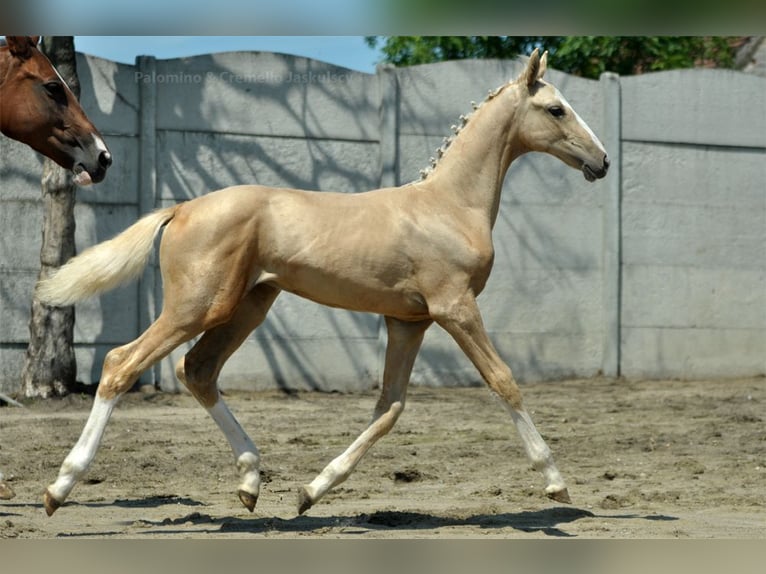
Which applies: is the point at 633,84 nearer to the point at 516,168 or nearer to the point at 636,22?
the point at 516,168

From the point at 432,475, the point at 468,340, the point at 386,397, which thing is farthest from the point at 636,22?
the point at 432,475

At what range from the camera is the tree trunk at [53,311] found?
1025cm

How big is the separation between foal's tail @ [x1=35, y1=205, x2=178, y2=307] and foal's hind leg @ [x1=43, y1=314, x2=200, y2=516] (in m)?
0.33

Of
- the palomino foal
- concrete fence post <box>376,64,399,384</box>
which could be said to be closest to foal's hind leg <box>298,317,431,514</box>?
the palomino foal

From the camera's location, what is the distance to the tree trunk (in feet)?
33.6

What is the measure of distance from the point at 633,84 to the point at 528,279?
247 centimetres

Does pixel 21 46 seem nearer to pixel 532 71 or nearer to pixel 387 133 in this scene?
pixel 532 71

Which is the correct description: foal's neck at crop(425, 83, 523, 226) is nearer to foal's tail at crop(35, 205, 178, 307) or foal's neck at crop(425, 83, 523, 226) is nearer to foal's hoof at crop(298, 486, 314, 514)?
foal's tail at crop(35, 205, 178, 307)

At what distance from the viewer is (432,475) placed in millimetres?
7570

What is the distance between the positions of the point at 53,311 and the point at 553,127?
221 inches

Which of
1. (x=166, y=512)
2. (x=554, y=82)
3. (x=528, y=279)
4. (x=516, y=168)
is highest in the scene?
(x=554, y=82)

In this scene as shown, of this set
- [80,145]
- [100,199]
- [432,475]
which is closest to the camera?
[80,145]

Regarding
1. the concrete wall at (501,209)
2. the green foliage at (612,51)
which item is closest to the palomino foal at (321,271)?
the concrete wall at (501,209)

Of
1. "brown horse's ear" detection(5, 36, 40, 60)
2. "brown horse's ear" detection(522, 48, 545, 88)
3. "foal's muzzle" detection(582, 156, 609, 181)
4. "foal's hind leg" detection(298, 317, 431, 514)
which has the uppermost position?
"brown horse's ear" detection(5, 36, 40, 60)
